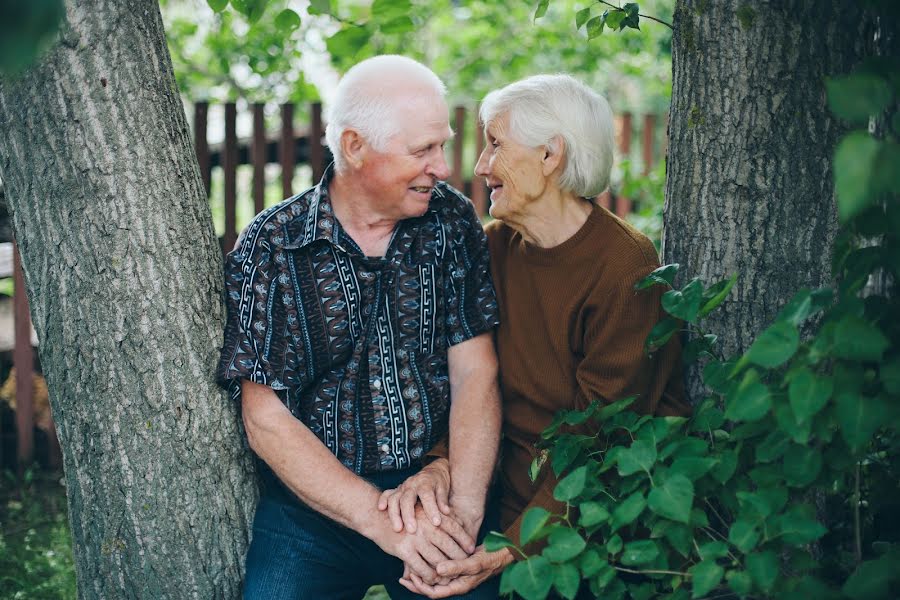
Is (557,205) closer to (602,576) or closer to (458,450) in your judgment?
(458,450)

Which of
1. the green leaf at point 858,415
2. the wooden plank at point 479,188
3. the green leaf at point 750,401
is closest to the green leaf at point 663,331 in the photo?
the green leaf at point 750,401

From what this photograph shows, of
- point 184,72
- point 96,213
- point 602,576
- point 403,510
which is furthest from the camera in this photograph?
point 184,72

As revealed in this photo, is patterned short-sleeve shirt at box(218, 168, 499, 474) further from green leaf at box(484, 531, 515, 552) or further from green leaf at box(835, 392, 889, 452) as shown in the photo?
green leaf at box(835, 392, 889, 452)

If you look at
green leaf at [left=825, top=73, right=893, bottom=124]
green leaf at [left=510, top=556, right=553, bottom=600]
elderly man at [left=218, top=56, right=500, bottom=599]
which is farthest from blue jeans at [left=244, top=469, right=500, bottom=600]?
green leaf at [left=825, top=73, right=893, bottom=124]

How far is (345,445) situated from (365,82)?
103 centimetres

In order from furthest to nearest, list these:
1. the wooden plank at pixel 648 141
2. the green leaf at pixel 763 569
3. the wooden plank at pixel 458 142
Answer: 1. the wooden plank at pixel 648 141
2. the wooden plank at pixel 458 142
3. the green leaf at pixel 763 569

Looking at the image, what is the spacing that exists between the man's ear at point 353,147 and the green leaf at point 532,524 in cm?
117

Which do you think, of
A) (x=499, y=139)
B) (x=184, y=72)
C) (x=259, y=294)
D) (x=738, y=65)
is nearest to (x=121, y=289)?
(x=259, y=294)

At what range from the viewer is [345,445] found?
7.92 feet

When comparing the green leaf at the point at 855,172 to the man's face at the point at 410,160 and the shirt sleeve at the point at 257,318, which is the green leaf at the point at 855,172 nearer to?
the man's face at the point at 410,160

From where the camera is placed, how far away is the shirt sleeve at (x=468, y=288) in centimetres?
249

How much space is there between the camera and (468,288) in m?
2.54

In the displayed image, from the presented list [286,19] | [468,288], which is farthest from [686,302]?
[286,19]

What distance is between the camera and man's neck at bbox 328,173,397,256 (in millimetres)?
2473
